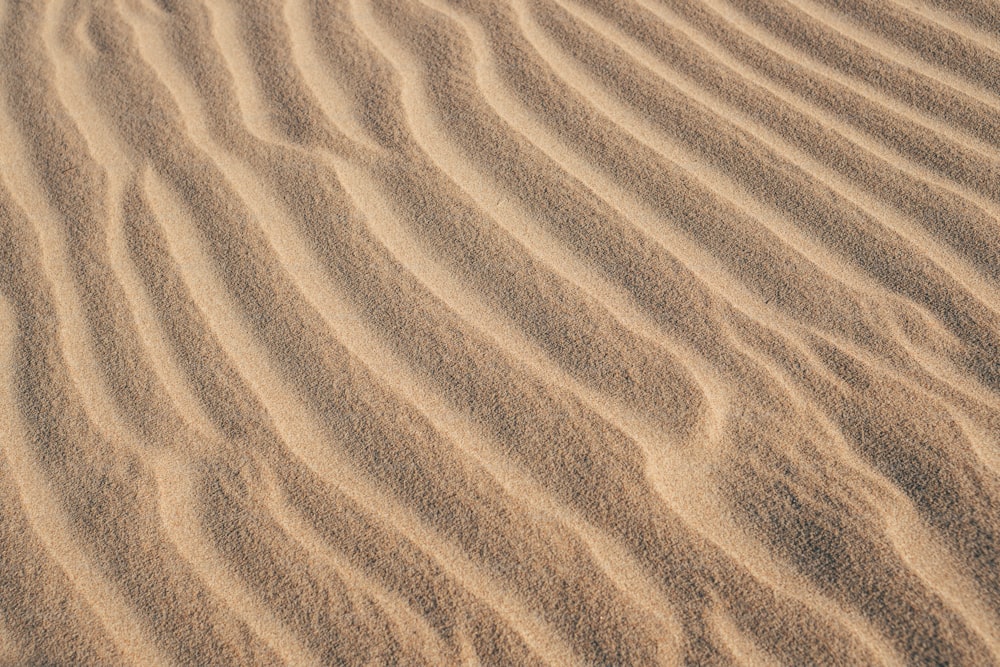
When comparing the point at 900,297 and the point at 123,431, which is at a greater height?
the point at 123,431

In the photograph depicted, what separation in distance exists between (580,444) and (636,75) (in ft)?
3.65

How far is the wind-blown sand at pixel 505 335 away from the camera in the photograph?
1.54 meters

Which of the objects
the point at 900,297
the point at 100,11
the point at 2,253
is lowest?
the point at 900,297

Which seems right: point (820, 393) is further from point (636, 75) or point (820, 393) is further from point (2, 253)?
point (2, 253)

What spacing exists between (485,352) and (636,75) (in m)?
0.95

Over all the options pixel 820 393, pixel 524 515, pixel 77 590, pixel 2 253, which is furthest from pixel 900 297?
pixel 2 253

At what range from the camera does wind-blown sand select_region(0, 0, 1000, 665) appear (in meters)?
1.54

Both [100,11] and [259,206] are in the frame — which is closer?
[259,206]

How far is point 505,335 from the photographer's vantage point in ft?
6.28

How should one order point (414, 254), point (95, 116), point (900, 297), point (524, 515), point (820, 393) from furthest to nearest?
1. point (95, 116)
2. point (414, 254)
3. point (900, 297)
4. point (820, 393)
5. point (524, 515)

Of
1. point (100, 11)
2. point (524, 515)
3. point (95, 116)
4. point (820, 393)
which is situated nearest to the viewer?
point (524, 515)

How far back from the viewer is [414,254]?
6.81 feet

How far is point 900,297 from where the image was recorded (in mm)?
1927

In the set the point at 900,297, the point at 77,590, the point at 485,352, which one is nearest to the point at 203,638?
the point at 77,590
